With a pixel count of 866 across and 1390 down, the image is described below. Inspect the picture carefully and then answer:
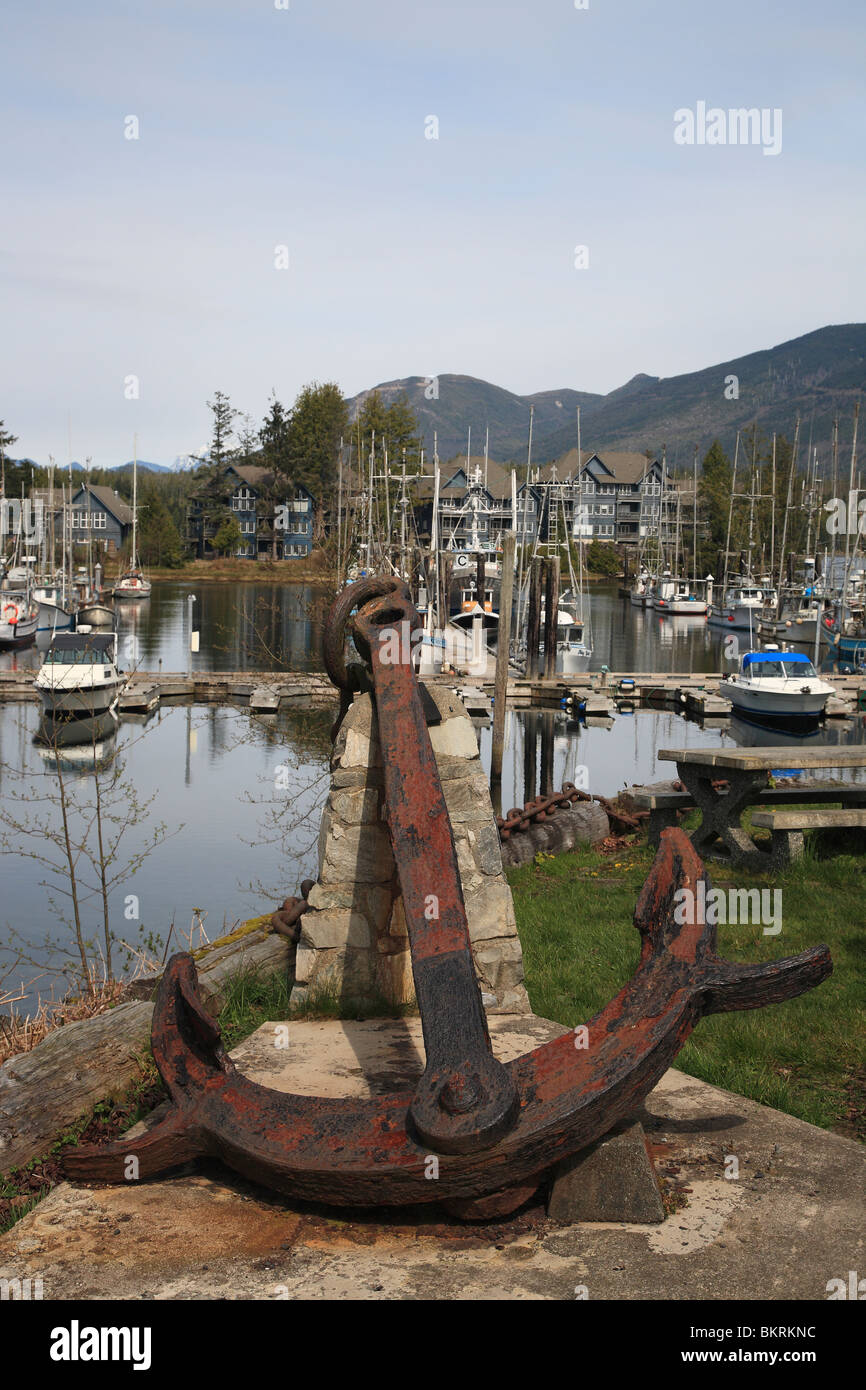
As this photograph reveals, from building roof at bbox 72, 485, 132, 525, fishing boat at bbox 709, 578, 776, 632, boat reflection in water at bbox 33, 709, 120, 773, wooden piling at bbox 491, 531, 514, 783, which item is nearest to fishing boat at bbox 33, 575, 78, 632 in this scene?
boat reflection in water at bbox 33, 709, 120, 773

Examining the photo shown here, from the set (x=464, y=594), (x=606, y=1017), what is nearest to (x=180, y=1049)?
(x=606, y=1017)

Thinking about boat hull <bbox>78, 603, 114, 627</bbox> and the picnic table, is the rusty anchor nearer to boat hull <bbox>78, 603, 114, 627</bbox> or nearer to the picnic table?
the picnic table

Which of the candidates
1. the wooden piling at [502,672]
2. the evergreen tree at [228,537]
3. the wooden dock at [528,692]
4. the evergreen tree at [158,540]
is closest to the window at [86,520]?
the evergreen tree at [158,540]

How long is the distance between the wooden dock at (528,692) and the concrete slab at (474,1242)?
26.2m

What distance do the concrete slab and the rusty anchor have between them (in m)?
0.14

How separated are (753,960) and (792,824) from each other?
2.02m

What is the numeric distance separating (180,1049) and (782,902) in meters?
5.87

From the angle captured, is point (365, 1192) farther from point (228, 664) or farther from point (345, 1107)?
point (228, 664)

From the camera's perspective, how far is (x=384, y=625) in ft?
16.5

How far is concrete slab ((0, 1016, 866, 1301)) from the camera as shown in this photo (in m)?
3.09

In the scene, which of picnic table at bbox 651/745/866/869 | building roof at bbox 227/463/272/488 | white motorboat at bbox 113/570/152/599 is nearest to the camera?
picnic table at bbox 651/745/866/869

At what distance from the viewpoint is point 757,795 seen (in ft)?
34.8

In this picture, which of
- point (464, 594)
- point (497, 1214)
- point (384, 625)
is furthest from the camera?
point (464, 594)

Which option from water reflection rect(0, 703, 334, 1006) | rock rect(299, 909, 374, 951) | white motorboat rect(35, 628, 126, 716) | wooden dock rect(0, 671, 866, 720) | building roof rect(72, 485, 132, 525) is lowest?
water reflection rect(0, 703, 334, 1006)
